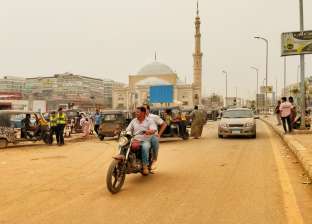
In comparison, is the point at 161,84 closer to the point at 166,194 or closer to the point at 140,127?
the point at 140,127

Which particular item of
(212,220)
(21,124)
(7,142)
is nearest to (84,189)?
(212,220)

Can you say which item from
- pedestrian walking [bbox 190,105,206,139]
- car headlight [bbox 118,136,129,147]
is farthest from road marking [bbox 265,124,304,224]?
pedestrian walking [bbox 190,105,206,139]

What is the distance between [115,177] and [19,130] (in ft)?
37.6

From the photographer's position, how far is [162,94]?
35812 mm

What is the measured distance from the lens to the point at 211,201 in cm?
597

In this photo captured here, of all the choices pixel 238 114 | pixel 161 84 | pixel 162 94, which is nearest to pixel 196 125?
pixel 238 114

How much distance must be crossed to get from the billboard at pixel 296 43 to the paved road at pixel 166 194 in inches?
405

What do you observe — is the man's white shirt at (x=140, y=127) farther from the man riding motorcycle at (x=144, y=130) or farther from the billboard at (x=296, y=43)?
the billboard at (x=296, y=43)

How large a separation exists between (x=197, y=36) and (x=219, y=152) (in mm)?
77359

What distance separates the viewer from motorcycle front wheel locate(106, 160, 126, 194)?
6.59 m

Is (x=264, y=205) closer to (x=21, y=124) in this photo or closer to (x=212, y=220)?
(x=212, y=220)

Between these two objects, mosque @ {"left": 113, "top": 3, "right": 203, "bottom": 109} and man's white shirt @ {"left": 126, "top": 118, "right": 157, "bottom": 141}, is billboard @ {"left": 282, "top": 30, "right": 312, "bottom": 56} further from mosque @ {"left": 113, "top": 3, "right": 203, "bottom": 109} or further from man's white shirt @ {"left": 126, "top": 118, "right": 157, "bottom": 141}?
mosque @ {"left": 113, "top": 3, "right": 203, "bottom": 109}

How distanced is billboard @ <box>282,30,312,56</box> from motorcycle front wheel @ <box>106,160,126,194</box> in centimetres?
1477

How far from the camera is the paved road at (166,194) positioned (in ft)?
17.0
